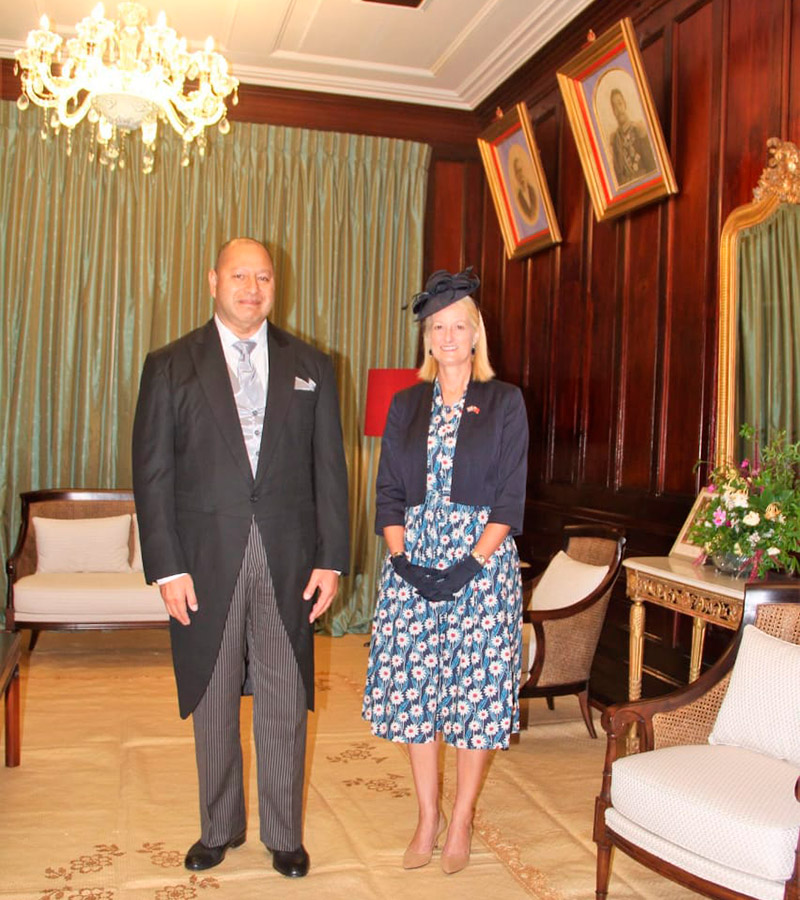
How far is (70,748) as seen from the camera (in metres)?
4.18

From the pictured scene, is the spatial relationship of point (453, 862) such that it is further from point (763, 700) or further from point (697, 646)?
point (697, 646)

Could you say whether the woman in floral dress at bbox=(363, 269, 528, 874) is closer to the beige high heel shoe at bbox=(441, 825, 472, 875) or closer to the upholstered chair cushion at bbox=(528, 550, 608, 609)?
the beige high heel shoe at bbox=(441, 825, 472, 875)

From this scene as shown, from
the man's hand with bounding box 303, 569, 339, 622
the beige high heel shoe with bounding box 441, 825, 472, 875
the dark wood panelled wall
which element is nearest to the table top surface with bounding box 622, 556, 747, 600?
the dark wood panelled wall

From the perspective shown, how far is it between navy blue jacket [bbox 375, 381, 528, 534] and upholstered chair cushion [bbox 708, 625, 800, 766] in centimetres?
77

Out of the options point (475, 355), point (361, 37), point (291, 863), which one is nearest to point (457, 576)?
point (475, 355)

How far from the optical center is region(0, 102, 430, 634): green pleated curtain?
21.3ft

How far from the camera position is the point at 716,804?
7.89 ft

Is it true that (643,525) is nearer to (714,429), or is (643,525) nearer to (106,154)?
(714,429)

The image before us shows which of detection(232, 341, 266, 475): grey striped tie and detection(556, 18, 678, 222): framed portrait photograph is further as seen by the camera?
detection(556, 18, 678, 222): framed portrait photograph

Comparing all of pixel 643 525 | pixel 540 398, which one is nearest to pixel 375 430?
pixel 540 398

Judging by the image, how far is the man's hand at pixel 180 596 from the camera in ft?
9.25

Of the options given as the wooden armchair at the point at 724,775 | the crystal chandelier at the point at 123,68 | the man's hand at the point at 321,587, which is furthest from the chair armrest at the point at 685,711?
the crystal chandelier at the point at 123,68

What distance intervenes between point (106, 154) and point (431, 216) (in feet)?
9.17

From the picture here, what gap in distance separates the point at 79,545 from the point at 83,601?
1.82 feet
